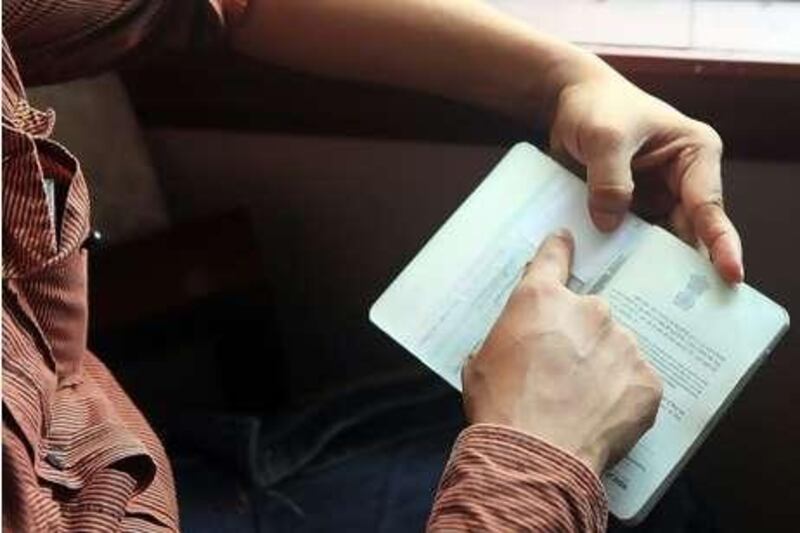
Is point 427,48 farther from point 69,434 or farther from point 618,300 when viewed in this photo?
point 69,434

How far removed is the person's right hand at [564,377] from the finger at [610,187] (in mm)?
54

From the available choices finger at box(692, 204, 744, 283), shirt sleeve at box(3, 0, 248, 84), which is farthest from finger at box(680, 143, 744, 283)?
shirt sleeve at box(3, 0, 248, 84)

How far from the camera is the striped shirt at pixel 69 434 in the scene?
0.67 metres

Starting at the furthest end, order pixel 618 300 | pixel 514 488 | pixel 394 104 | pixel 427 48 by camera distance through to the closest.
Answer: pixel 394 104
pixel 427 48
pixel 618 300
pixel 514 488

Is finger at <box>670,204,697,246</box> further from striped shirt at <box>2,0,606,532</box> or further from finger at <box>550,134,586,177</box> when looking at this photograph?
striped shirt at <box>2,0,606,532</box>

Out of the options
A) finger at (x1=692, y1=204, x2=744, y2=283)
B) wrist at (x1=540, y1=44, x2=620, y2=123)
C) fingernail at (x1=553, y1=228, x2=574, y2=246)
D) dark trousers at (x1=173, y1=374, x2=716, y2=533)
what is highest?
wrist at (x1=540, y1=44, x2=620, y2=123)

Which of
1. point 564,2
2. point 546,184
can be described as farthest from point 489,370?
point 564,2

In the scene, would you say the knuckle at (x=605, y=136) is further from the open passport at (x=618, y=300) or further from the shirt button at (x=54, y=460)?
the shirt button at (x=54, y=460)

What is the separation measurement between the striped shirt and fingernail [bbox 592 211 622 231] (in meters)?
0.15

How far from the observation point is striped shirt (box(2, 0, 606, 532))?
2.19ft

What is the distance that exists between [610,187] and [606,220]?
2 centimetres

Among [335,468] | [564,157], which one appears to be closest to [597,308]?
[564,157]

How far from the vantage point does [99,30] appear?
2.72 feet

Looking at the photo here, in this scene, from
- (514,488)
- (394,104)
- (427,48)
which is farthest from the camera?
(394,104)
